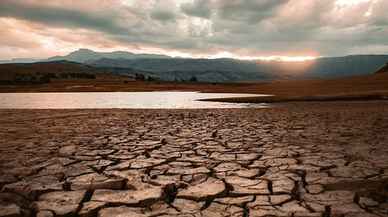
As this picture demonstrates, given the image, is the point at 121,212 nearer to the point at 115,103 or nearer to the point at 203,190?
the point at 203,190

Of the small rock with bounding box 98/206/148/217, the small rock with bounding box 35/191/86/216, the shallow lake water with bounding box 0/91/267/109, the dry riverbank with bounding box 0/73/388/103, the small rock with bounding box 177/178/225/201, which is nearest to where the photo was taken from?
the small rock with bounding box 98/206/148/217

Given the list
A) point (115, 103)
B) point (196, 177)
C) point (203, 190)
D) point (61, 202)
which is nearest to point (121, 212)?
point (61, 202)

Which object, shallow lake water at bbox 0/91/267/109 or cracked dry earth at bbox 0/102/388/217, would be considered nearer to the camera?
cracked dry earth at bbox 0/102/388/217

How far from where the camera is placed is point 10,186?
146 inches

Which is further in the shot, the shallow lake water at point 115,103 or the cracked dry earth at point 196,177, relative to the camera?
the shallow lake water at point 115,103

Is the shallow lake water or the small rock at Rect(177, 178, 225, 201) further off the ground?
the small rock at Rect(177, 178, 225, 201)

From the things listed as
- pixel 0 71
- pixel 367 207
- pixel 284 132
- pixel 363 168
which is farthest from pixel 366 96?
pixel 0 71

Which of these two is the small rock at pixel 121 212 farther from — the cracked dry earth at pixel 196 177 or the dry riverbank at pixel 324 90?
the dry riverbank at pixel 324 90

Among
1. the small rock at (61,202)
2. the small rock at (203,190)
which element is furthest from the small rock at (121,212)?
the small rock at (203,190)

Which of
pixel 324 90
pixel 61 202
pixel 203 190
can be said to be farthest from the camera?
pixel 324 90

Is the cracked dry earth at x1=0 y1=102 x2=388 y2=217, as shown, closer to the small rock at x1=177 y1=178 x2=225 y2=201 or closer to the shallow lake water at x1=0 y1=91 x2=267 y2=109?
the small rock at x1=177 y1=178 x2=225 y2=201

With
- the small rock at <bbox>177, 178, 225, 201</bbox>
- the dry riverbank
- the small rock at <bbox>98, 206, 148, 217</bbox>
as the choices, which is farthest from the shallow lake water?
the small rock at <bbox>98, 206, 148, 217</bbox>

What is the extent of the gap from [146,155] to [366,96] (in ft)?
75.4

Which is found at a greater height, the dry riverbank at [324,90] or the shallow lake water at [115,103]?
the dry riverbank at [324,90]
